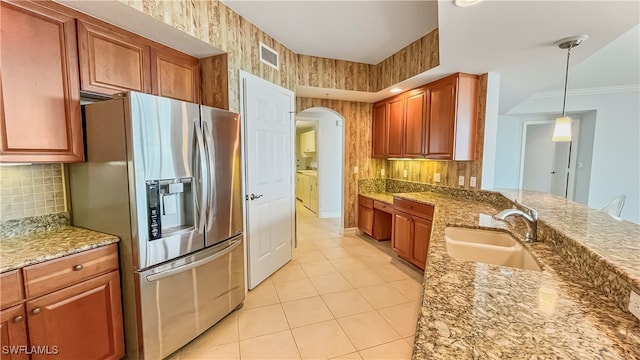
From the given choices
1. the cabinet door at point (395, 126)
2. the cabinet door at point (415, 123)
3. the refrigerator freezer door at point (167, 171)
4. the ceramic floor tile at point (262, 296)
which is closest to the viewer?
the refrigerator freezer door at point (167, 171)

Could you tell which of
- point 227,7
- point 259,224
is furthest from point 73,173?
point 227,7

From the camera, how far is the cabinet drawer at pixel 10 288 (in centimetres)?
→ 122

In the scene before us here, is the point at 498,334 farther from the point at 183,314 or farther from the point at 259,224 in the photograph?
the point at 259,224

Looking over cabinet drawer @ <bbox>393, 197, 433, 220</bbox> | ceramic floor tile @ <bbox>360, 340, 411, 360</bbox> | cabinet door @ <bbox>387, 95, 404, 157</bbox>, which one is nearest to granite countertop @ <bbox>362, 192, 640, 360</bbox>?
ceramic floor tile @ <bbox>360, 340, 411, 360</bbox>

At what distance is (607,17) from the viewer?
1.61 meters

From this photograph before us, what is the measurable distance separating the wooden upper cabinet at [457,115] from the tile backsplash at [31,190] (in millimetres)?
3422

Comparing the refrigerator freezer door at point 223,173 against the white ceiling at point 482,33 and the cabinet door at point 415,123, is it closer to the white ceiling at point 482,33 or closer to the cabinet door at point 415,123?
the white ceiling at point 482,33

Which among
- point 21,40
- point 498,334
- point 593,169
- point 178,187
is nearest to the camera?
point 498,334

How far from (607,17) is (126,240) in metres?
3.21

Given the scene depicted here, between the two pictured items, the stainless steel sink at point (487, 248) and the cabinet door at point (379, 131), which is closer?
the stainless steel sink at point (487, 248)

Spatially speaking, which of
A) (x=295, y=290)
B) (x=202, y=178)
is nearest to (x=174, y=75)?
(x=202, y=178)

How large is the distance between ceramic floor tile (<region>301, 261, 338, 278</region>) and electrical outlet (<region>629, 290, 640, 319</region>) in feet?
8.39

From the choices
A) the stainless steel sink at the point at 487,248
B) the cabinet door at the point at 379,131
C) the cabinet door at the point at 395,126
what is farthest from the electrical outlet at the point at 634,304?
the cabinet door at the point at 379,131

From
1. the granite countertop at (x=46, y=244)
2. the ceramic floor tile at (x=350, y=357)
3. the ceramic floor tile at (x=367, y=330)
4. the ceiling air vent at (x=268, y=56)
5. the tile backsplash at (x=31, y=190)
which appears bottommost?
the ceramic floor tile at (x=350, y=357)
